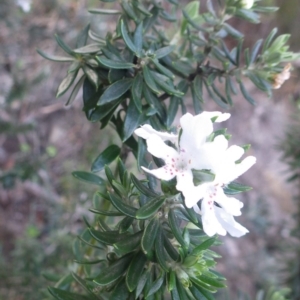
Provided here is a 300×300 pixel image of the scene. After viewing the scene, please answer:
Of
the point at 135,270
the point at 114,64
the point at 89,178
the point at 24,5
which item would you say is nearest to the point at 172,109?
the point at 114,64

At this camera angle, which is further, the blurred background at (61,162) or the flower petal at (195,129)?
the blurred background at (61,162)

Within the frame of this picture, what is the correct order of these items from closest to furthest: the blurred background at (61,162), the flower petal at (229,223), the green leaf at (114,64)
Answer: the flower petal at (229,223) → the green leaf at (114,64) → the blurred background at (61,162)

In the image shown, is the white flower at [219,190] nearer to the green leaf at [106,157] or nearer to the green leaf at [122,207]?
the green leaf at [122,207]

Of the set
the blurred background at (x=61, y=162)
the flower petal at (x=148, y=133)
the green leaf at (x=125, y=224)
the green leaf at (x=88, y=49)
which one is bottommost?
the blurred background at (x=61, y=162)

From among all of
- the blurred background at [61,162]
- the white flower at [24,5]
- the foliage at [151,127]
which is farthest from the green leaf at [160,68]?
the white flower at [24,5]

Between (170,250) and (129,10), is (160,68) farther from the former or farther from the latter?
(170,250)

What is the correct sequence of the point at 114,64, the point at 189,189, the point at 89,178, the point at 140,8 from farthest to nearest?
the point at 89,178
the point at 140,8
the point at 114,64
the point at 189,189

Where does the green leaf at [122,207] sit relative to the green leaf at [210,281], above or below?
above

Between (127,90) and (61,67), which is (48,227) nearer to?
(61,67)
